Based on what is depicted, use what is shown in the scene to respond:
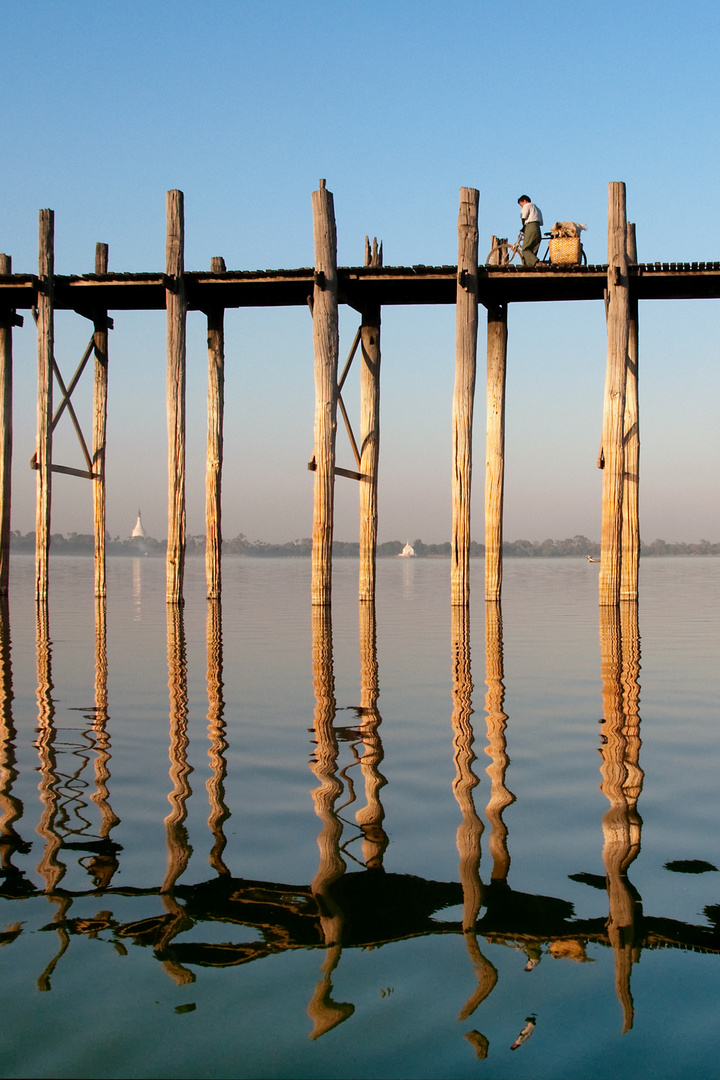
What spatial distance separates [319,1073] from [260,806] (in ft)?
6.16

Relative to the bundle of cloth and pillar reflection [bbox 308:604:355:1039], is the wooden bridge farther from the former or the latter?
pillar reflection [bbox 308:604:355:1039]

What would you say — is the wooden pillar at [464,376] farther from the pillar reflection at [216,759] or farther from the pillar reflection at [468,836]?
the pillar reflection at [468,836]

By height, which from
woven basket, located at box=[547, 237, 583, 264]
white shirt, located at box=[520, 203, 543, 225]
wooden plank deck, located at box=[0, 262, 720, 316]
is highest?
white shirt, located at box=[520, 203, 543, 225]

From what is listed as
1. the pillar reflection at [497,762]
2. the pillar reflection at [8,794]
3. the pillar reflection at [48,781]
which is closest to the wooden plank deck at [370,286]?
the pillar reflection at [497,762]

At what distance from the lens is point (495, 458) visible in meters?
15.2

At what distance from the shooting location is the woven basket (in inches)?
583

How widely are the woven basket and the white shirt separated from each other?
1.78 ft

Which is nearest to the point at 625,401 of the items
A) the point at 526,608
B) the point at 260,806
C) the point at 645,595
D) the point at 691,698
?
the point at 526,608

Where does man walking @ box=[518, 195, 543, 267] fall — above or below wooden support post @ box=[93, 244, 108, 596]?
above

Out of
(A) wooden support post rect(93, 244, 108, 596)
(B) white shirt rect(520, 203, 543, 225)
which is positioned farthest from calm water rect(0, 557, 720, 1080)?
(A) wooden support post rect(93, 244, 108, 596)

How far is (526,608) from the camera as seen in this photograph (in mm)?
16375

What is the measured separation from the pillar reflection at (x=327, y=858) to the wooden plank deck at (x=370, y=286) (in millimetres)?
9290

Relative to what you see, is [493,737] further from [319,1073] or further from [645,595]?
[645,595]

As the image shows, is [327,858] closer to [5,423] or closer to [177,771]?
[177,771]
